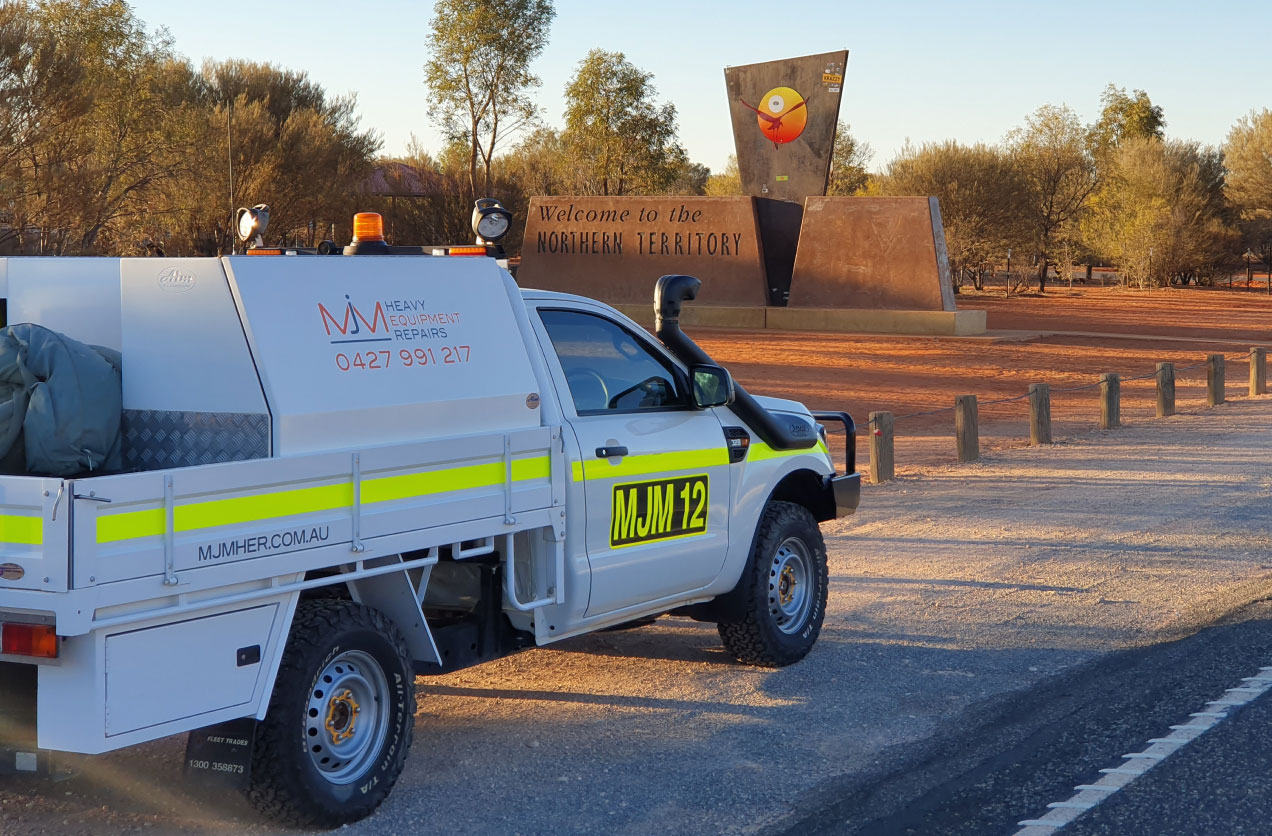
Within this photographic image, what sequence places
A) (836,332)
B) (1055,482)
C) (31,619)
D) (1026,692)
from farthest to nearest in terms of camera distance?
(836,332) < (1055,482) < (1026,692) < (31,619)

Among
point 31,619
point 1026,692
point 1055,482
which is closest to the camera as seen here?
point 31,619

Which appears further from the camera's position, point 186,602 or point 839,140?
point 839,140

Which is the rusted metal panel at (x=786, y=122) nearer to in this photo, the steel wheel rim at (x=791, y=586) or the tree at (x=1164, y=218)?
the steel wheel rim at (x=791, y=586)

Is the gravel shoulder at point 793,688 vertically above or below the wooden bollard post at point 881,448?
below

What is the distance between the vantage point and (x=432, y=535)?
5105 millimetres

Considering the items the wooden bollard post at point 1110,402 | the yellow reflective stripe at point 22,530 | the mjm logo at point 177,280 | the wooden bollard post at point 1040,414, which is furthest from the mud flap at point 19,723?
the wooden bollard post at point 1110,402

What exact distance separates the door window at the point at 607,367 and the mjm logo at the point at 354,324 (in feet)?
Answer: 3.30

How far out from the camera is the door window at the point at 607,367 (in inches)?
241

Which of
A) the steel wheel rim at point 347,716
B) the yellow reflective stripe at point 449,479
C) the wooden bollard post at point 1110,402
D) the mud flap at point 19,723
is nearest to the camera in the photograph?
the mud flap at point 19,723

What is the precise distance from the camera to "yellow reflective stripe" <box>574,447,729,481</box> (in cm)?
591

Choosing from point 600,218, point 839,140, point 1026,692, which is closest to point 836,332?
point 600,218

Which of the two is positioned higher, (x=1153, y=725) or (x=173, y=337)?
(x=173, y=337)

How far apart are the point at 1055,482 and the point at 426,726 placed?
875 cm

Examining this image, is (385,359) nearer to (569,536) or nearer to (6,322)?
(569,536)
